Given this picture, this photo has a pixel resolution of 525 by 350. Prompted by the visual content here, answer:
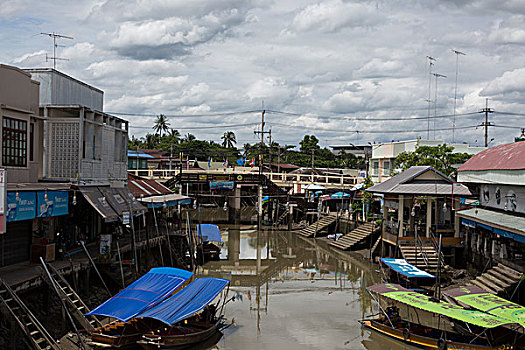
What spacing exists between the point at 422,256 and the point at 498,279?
5.82m

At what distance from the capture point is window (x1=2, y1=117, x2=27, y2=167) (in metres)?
18.1

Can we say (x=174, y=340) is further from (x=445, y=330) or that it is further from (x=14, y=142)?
(x=14, y=142)

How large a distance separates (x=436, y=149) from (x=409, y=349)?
67.1 feet

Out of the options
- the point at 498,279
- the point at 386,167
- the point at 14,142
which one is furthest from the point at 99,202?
the point at 386,167

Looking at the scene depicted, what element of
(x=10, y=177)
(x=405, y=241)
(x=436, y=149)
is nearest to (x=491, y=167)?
(x=405, y=241)

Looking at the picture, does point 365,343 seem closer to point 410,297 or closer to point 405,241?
point 410,297

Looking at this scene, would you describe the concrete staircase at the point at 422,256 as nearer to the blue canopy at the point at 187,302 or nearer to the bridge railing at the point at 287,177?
the blue canopy at the point at 187,302

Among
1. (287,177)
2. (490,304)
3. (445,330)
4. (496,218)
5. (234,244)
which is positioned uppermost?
(287,177)

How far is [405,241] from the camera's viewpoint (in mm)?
28594

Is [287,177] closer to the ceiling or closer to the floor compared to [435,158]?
closer to the floor

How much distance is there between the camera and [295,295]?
24.5 metres

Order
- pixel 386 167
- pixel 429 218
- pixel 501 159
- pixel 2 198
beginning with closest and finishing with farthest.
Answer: pixel 2 198 → pixel 501 159 → pixel 429 218 → pixel 386 167

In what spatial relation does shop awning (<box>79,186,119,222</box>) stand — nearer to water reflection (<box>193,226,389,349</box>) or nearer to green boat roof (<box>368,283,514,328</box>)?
water reflection (<box>193,226,389,349</box>)

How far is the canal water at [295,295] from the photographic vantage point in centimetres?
1812
